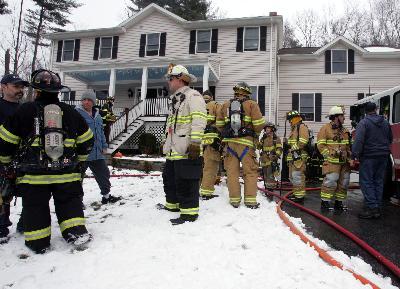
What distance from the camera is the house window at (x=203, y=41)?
1878 centimetres

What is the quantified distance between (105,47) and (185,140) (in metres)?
17.9

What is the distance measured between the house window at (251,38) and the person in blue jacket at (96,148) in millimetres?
13945

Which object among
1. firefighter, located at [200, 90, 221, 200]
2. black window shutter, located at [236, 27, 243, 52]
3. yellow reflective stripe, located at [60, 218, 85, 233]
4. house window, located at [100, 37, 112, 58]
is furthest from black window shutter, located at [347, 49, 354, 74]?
yellow reflective stripe, located at [60, 218, 85, 233]

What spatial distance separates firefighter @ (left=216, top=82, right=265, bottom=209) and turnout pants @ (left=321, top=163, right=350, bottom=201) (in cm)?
157

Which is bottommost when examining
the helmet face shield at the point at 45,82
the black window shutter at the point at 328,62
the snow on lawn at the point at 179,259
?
the snow on lawn at the point at 179,259

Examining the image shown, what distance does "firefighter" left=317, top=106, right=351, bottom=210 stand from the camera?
19.6 feet

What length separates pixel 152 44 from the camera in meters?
19.7

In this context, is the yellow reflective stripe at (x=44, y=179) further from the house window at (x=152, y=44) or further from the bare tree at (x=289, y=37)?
the bare tree at (x=289, y=37)

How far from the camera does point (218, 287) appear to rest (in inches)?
102

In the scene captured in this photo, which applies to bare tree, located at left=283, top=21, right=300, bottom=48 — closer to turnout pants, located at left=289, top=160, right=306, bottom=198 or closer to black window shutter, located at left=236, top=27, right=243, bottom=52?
black window shutter, located at left=236, top=27, right=243, bottom=52

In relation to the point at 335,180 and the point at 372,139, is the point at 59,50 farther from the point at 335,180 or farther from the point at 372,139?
the point at 372,139

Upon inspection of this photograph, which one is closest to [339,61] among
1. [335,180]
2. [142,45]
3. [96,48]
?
[142,45]

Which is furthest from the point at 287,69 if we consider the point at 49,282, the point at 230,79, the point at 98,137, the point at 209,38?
the point at 49,282

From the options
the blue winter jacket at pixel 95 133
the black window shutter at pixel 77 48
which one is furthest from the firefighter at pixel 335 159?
the black window shutter at pixel 77 48
